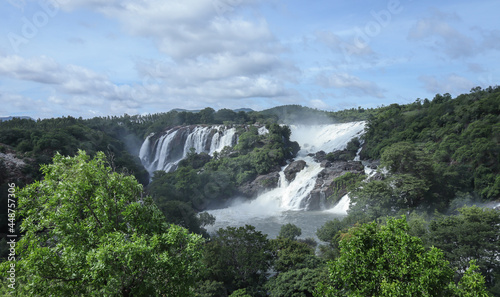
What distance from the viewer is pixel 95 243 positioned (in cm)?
611

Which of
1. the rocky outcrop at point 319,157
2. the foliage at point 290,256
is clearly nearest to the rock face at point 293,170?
the rocky outcrop at point 319,157

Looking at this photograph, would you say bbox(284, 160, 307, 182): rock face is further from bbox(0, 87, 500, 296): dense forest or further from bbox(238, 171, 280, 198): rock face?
bbox(0, 87, 500, 296): dense forest

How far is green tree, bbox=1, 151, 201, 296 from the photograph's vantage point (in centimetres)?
547

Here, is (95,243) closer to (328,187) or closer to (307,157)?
(328,187)

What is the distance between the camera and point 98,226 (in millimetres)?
6414

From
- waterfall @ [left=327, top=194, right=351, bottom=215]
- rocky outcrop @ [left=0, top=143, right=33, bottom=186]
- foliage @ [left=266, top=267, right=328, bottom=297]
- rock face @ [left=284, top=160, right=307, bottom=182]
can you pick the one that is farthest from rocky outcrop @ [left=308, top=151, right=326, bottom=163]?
rocky outcrop @ [left=0, top=143, right=33, bottom=186]

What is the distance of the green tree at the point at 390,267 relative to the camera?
587 centimetres

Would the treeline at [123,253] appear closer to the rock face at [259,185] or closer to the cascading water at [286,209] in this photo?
the cascading water at [286,209]

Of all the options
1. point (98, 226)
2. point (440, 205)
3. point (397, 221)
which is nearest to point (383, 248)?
point (397, 221)

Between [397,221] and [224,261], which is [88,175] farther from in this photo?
[224,261]

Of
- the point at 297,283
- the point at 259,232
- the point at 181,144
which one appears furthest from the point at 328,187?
the point at 181,144

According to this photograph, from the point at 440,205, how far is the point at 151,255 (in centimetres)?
2272

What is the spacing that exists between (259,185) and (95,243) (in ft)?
102

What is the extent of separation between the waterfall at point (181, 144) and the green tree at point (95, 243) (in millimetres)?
42304
